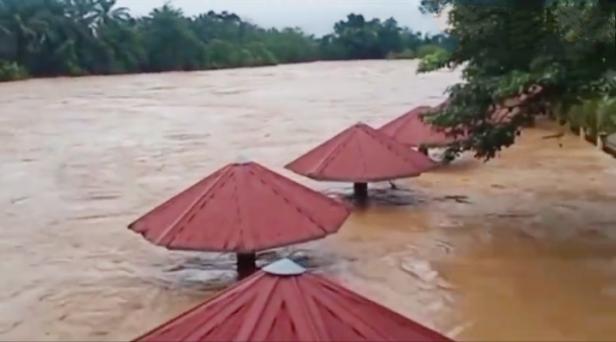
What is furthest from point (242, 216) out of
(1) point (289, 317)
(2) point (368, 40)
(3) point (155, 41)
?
(2) point (368, 40)

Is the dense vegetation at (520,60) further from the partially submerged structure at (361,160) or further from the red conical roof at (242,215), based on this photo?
the red conical roof at (242,215)

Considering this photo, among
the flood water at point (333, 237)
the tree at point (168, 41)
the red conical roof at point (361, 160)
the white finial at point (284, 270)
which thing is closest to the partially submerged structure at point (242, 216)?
the flood water at point (333, 237)

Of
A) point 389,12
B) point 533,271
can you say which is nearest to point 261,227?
point 533,271

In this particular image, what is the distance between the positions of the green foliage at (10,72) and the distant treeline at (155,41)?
0.07 feet

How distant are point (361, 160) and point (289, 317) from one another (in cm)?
466

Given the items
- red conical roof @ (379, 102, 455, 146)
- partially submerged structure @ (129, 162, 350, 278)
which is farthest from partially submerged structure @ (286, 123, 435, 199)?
partially submerged structure @ (129, 162, 350, 278)

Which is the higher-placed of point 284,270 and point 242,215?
point 284,270

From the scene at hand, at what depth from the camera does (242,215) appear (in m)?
5.52

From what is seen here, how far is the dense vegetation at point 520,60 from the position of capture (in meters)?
5.59

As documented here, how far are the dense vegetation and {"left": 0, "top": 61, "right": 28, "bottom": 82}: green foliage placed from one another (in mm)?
17319

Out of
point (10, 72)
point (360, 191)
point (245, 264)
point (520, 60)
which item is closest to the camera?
point (245, 264)

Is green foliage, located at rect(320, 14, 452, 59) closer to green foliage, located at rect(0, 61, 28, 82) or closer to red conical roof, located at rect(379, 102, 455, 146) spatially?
green foliage, located at rect(0, 61, 28, 82)

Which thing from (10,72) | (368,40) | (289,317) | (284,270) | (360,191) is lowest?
(360,191)

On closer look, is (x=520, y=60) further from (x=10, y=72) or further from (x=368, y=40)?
(x=368, y=40)
